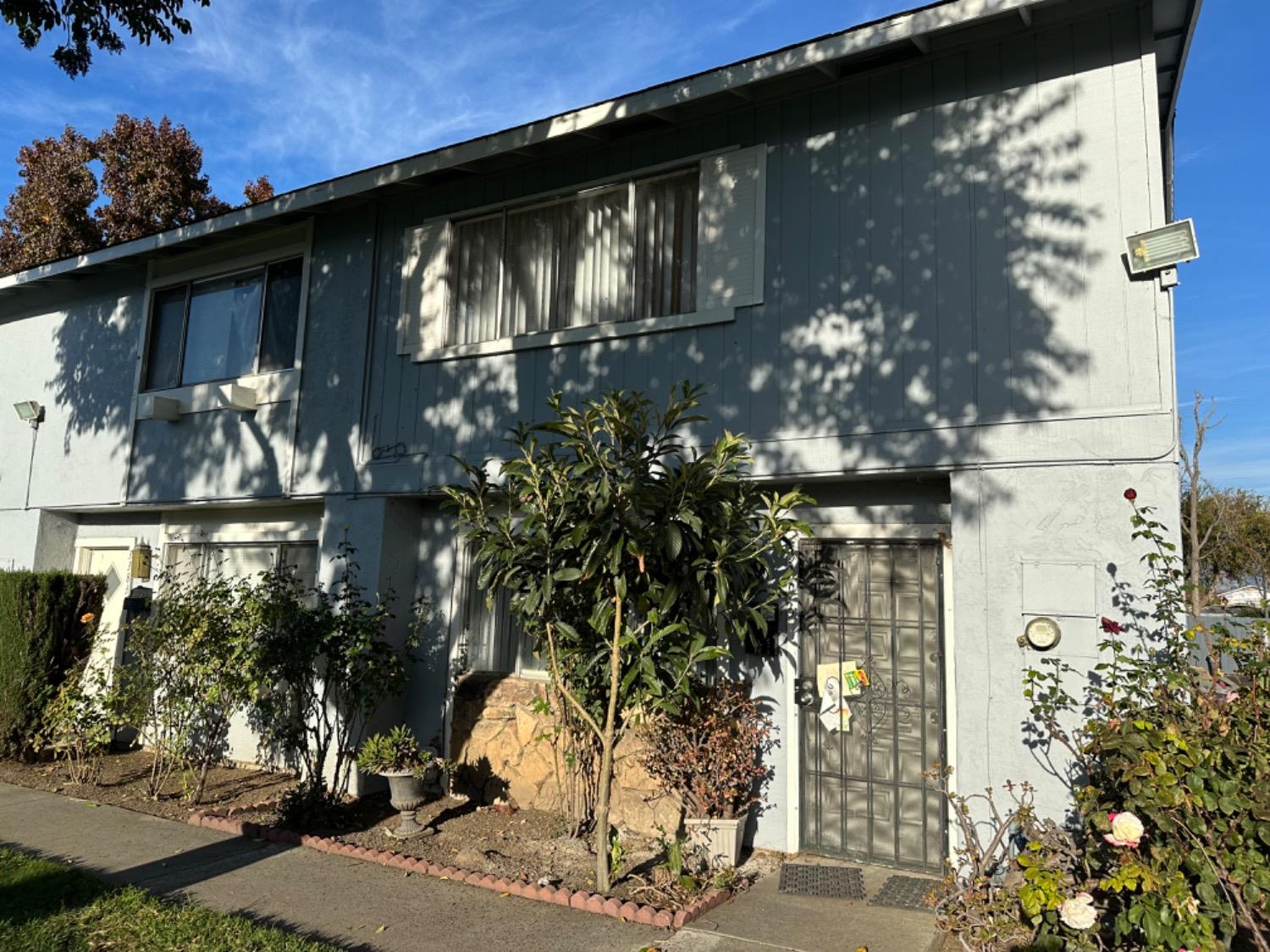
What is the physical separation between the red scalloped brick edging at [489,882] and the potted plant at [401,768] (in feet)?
1.60

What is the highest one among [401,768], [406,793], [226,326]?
[226,326]

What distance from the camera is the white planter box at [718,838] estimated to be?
5828 millimetres

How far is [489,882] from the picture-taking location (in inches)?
225

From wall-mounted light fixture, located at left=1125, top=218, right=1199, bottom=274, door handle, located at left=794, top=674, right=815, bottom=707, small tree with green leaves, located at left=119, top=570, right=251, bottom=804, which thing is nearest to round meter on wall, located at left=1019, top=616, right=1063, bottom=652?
door handle, located at left=794, top=674, right=815, bottom=707

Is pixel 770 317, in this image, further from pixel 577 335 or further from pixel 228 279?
pixel 228 279

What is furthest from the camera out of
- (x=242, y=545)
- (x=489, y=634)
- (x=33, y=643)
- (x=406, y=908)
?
(x=242, y=545)

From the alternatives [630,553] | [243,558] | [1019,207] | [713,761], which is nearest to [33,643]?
[243,558]

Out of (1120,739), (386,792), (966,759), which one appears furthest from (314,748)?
(1120,739)

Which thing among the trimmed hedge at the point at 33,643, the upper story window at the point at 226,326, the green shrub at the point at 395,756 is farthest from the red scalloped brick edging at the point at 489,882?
the upper story window at the point at 226,326

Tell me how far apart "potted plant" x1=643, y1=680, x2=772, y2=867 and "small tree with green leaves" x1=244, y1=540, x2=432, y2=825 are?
8.52 feet

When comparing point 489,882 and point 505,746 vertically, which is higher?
point 505,746

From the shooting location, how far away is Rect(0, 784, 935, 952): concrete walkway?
476cm

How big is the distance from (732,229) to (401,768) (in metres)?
4.90

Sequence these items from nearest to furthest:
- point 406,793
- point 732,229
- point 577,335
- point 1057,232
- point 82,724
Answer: point 1057,232, point 732,229, point 406,793, point 577,335, point 82,724
